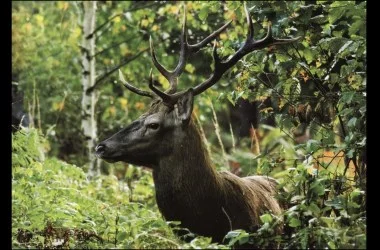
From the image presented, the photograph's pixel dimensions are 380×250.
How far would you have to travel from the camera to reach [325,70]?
23.2ft

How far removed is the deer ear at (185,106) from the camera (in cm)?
654

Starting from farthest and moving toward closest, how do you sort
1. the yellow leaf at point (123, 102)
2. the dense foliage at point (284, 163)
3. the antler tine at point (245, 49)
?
the yellow leaf at point (123, 102), the antler tine at point (245, 49), the dense foliage at point (284, 163)

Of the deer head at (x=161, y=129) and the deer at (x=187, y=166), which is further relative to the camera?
the deer head at (x=161, y=129)

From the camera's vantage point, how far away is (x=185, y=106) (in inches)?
259

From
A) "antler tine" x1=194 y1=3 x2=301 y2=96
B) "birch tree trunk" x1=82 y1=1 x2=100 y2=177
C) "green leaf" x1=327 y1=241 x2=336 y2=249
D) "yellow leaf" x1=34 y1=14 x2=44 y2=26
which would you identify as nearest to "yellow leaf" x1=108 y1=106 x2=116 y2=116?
"yellow leaf" x1=34 y1=14 x2=44 y2=26

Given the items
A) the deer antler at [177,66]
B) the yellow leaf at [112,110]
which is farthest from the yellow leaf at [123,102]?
the deer antler at [177,66]

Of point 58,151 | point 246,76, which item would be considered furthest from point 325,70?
point 58,151

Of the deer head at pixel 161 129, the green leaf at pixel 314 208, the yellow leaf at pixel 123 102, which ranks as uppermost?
the yellow leaf at pixel 123 102

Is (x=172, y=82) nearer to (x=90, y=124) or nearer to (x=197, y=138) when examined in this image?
(x=197, y=138)

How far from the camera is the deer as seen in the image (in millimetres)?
6355

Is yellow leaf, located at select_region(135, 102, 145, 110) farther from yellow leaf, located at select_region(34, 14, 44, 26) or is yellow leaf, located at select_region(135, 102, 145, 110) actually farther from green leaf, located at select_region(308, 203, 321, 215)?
green leaf, located at select_region(308, 203, 321, 215)

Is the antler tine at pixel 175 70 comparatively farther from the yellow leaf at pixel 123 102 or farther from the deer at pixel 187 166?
the yellow leaf at pixel 123 102

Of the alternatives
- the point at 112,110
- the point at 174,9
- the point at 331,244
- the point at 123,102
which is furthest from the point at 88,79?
the point at 331,244
